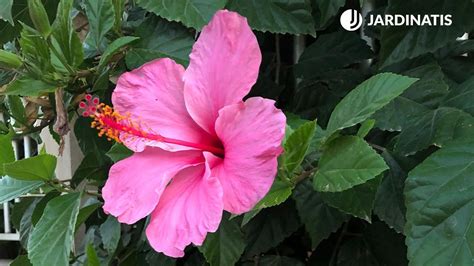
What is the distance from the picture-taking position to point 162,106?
1.73 feet

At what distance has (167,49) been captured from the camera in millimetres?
664

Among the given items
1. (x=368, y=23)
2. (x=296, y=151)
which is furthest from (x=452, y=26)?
(x=296, y=151)

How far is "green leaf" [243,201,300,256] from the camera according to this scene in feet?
2.36

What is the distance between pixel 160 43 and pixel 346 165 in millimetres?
288

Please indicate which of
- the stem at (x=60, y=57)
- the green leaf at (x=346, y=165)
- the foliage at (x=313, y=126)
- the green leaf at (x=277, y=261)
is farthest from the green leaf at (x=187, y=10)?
the green leaf at (x=277, y=261)

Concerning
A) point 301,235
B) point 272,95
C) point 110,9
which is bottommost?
point 301,235

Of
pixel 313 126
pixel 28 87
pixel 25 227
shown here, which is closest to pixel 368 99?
pixel 313 126

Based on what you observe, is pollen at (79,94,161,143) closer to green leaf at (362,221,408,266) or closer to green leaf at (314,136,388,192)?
green leaf at (314,136,388,192)

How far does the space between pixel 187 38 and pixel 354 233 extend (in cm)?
33

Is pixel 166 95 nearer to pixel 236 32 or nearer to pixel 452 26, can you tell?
pixel 236 32

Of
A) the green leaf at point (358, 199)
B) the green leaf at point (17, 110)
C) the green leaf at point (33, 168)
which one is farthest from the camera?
the green leaf at point (17, 110)

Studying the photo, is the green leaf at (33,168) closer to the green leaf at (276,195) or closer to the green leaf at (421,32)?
the green leaf at (276,195)

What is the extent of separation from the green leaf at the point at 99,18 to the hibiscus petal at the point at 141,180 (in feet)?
0.69

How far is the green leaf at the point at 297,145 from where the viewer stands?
1.57 feet
